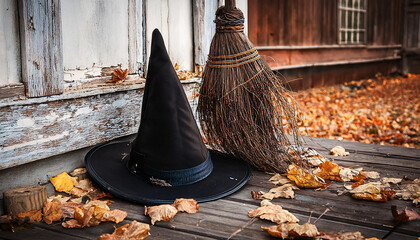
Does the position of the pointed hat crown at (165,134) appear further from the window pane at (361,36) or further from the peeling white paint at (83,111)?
the window pane at (361,36)

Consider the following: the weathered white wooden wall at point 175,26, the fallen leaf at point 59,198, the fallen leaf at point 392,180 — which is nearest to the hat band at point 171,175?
the fallen leaf at point 59,198

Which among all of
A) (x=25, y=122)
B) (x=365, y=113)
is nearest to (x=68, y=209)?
(x=25, y=122)

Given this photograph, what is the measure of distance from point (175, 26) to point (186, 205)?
1.76 m

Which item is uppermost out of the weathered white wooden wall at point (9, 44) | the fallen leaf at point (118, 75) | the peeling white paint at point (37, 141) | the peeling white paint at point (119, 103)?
the weathered white wooden wall at point (9, 44)

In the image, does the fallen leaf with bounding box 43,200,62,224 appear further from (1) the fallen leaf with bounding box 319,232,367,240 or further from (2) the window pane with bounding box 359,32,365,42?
(2) the window pane with bounding box 359,32,365,42

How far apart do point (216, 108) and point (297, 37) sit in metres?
6.66

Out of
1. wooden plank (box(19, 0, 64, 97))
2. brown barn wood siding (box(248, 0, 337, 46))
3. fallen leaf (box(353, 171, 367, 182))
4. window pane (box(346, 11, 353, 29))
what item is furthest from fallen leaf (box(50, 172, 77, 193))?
window pane (box(346, 11, 353, 29))

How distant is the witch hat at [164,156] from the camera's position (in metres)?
2.37

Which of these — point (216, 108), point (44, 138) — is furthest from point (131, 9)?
point (44, 138)

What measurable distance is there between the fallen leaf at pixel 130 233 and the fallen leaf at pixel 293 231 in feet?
1.85

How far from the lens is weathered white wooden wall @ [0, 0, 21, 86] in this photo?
7.11 feet

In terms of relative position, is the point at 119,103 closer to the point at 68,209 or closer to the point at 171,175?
the point at 171,175

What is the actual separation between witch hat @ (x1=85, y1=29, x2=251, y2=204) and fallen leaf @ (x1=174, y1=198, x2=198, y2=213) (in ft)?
0.25

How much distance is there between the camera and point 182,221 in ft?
6.73
